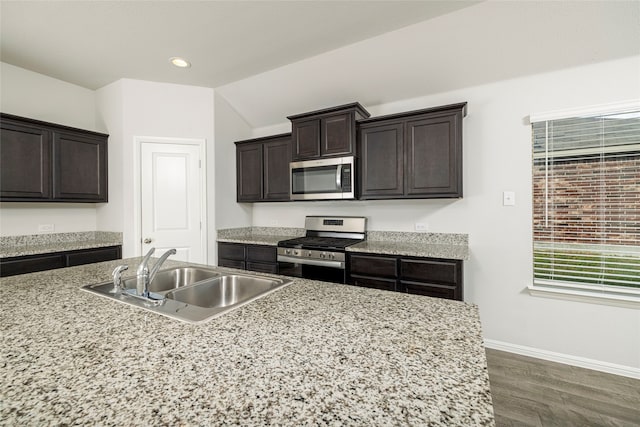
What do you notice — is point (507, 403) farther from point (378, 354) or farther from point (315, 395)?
point (315, 395)

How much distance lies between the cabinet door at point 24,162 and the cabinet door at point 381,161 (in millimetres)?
3232

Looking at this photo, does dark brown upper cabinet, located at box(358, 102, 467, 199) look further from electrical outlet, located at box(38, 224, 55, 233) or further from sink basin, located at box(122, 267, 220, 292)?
electrical outlet, located at box(38, 224, 55, 233)

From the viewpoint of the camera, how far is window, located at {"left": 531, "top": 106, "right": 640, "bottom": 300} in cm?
219

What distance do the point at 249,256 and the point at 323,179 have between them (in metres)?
1.27

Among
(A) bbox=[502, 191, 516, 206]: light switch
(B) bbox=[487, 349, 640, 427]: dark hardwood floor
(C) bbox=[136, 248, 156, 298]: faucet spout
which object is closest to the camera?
(C) bbox=[136, 248, 156, 298]: faucet spout

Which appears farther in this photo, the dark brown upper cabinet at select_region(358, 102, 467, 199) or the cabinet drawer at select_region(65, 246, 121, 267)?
the cabinet drawer at select_region(65, 246, 121, 267)

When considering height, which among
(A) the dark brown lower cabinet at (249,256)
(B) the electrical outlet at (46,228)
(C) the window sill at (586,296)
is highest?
(B) the electrical outlet at (46,228)

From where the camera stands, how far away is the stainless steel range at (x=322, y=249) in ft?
8.95

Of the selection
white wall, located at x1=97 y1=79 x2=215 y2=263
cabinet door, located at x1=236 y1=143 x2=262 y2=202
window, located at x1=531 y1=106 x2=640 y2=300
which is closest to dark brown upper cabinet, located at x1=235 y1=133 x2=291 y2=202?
cabinet door, located at x1=236 y1=143 x2=262 y2=202

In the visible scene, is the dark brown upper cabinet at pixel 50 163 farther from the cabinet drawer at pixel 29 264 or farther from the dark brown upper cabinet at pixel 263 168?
the dark brown upper cabinet at pixel 263 168

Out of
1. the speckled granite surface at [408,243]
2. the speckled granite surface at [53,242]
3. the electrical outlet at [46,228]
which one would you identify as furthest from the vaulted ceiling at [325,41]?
the speckled granite surface at [53,242]

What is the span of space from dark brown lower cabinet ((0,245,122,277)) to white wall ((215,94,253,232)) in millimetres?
1084

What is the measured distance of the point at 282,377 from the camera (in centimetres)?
61

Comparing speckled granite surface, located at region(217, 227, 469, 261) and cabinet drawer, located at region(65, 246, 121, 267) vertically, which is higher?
speckled granite surface, located at region(217, 227, 469, 261)
